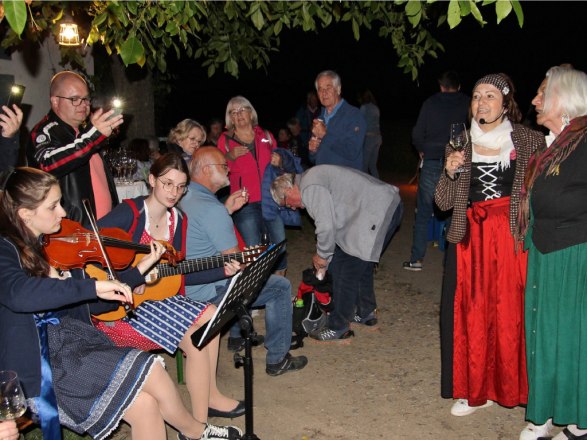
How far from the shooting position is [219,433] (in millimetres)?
3666

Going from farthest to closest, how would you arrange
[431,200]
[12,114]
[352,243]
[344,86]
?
[344,86] < [431,200] < [352,243] < [12,114]

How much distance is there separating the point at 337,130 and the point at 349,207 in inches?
49.3

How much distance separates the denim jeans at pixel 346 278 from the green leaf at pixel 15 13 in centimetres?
→ 349

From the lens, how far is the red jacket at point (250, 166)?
5.66 meters

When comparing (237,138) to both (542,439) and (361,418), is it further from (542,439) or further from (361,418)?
(542,439)

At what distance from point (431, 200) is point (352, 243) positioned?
8.12 ft

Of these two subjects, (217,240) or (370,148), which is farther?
(370,148)

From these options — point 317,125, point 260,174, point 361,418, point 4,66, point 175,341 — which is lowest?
point 361,418

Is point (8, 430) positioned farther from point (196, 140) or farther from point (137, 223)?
point (196, 140)

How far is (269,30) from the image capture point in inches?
216

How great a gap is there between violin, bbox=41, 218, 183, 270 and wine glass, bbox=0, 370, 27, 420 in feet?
2.65

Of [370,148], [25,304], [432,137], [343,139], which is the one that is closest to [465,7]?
[25,304]

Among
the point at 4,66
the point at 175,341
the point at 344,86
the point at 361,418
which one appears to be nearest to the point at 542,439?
the point at 361,418

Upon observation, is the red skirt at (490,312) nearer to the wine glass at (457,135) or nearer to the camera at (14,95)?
the wine glass at (457,135)
